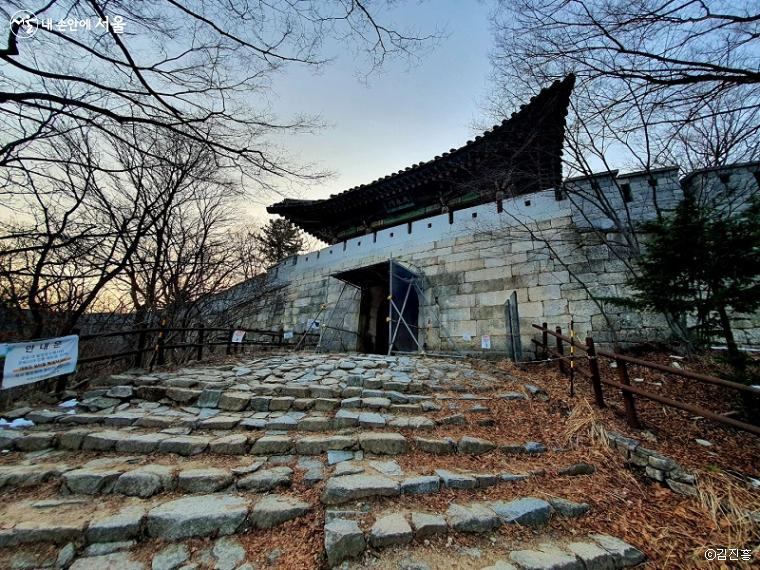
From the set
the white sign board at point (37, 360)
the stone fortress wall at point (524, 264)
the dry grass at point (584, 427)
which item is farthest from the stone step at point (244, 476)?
the stone fortress wall at point (524, 264)

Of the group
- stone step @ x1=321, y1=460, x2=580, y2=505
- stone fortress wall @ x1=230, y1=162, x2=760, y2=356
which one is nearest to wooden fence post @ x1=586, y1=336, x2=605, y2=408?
stone step @ x1=321, y1=460, x2=580, y2=505

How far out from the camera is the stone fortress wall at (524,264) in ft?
18.3

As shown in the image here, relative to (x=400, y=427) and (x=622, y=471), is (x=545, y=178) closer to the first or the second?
(x=622, y=471)

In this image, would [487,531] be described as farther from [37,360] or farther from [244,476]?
[37,360]

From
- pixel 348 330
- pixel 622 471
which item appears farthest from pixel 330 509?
pixel 348 330

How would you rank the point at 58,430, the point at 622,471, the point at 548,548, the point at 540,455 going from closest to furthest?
the point at 548,548
the point at 622,471
the point at 540,455
the point at 58,430

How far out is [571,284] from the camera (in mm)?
5887

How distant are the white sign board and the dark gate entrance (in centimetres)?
546

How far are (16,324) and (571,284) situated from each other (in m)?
10.1

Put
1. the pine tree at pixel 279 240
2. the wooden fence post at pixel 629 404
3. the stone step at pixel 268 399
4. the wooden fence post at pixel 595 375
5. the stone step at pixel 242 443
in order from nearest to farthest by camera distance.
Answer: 1. the stone step at pixel 242 443
2. the wooden fence post at pixel 629 404
3. the wooden fence post at pixel 595 375
4. the stone step at pixel 268 399
5. the pine tree at pixel 279 240

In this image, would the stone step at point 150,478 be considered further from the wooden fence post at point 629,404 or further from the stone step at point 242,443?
the wooden fence post at point 629,404

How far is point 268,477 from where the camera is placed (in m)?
2.19

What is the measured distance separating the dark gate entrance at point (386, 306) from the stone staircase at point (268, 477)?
365cm

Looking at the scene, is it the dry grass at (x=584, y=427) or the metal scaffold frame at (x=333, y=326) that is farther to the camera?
the metal scaffold frame at (x=333, y=326)
